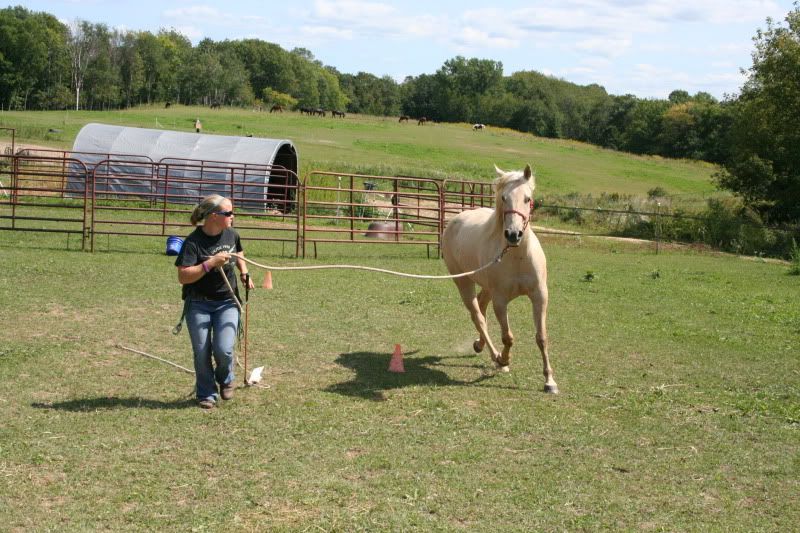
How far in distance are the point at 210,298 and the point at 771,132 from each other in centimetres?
2669

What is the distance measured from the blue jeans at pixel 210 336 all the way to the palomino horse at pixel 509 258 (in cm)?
243

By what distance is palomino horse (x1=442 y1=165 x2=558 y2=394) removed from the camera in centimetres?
714

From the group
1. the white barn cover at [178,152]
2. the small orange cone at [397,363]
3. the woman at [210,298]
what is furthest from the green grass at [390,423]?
the white barn cover at [178,152]

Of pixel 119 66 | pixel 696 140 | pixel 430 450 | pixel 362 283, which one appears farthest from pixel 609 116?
pixel 430 450

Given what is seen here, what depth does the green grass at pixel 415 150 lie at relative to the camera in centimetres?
4903

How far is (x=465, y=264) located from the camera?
28.6 feet

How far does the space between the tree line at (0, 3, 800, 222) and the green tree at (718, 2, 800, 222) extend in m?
19.9

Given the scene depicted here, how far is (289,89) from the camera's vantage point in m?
131

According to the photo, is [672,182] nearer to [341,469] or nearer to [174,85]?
[341,469]

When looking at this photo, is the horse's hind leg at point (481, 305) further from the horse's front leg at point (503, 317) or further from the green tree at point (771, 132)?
the green tree at point (771, 132)

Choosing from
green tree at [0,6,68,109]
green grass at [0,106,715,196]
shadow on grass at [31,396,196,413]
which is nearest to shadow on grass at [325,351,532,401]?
shadow on grass at [31,396,196,413]

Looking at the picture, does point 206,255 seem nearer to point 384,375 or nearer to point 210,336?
point 210,336

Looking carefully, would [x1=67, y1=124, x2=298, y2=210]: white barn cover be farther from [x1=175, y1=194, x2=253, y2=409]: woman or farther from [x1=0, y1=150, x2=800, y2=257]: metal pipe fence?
[x1=175, y1=194, x2=253, y2=409]: woman

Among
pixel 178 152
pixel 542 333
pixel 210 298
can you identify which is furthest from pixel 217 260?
pixel 178 152
